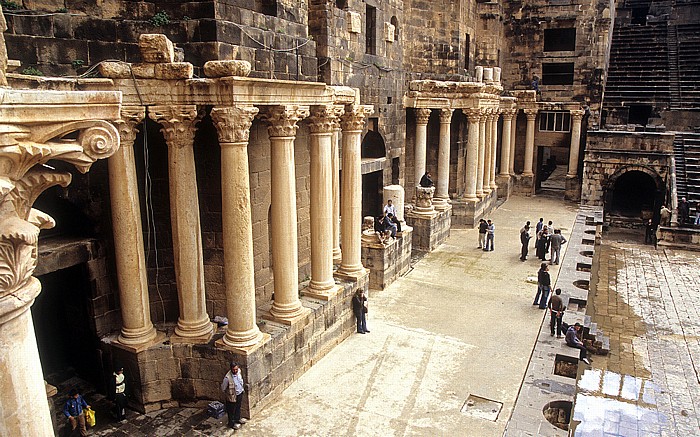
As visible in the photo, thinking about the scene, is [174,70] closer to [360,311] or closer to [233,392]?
[233,392]

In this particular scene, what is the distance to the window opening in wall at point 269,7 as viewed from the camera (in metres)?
11.3

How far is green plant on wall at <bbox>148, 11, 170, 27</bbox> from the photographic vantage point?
953 centimetres

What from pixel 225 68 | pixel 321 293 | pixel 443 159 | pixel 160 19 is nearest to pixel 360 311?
pixel 321 293

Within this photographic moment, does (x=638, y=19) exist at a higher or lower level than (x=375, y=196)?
higher

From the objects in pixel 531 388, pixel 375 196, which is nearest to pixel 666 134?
pixel 375 196

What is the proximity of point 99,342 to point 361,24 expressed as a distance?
1237 centimetres

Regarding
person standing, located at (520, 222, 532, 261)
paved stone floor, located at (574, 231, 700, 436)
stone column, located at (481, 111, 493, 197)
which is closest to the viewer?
→ paved stone floor, located at (574, 231, 700, 436)

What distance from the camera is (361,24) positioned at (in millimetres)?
17828

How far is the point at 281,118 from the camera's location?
35.3ft

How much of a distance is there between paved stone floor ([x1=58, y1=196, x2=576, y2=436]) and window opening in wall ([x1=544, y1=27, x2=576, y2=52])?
2114 cm

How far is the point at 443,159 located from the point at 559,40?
53.9 feet

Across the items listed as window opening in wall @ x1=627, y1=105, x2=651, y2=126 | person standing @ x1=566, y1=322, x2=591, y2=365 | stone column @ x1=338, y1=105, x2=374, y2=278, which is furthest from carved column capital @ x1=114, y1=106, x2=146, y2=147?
window opening in wall @ x1=627, y1=105, x2=651, y2=126

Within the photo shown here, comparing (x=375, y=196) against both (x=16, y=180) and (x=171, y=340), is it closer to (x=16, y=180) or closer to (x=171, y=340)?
(x=171, y=340)

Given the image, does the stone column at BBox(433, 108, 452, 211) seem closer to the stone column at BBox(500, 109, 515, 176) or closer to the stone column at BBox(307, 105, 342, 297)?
the stone column at BBox(500, 109, 515, 176)
